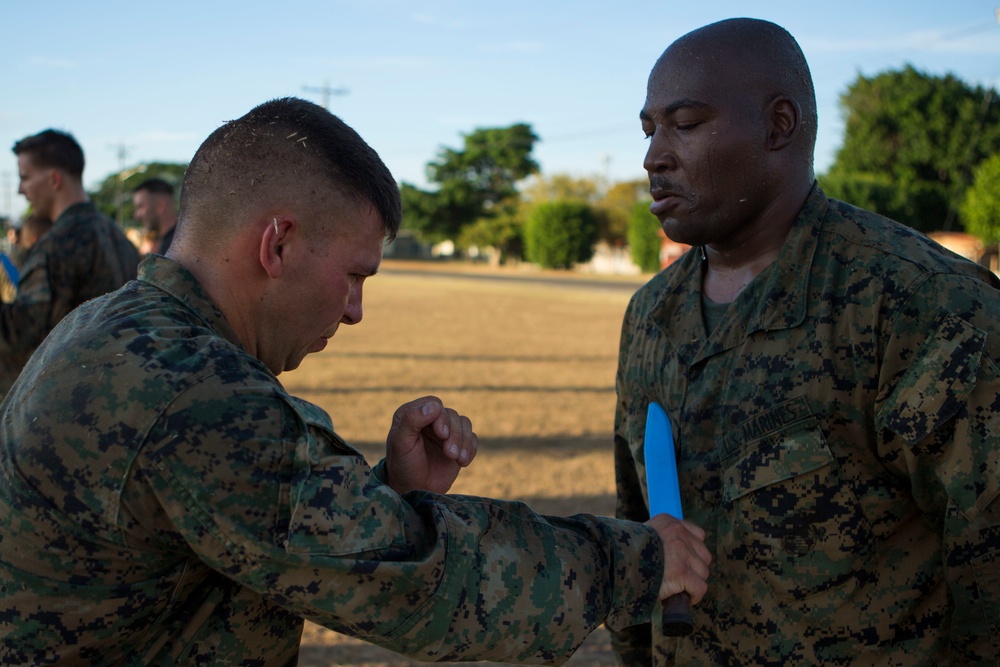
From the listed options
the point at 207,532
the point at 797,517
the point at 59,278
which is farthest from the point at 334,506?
the point at 59,278

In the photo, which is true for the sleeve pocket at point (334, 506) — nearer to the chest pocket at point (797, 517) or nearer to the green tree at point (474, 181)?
the chest pocket at point (797, 517)

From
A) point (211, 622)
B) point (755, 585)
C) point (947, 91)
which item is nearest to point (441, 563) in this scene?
point (211, 622)

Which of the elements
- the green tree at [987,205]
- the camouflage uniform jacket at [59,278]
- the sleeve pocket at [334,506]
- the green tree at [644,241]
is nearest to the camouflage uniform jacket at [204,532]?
the sleeve pocket at [334,506]

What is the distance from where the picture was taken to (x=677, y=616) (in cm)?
203

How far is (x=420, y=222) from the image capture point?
7456 cm

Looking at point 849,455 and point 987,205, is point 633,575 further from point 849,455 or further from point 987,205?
point 987,205

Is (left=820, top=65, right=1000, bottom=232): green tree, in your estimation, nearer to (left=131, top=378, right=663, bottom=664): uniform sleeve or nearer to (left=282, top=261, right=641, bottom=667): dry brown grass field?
(left=282, top=261, right=641, bottom=667): dry brown grass field

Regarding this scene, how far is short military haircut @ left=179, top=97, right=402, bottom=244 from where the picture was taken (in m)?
1.99

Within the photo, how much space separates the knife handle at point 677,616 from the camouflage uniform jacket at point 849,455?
40 cm

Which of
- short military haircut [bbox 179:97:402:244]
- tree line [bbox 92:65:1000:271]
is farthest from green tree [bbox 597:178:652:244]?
short military haircut [bbox 179:97:402:244]

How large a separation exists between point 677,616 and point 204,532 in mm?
Answer: 1018

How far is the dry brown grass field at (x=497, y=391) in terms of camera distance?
7.46 metres

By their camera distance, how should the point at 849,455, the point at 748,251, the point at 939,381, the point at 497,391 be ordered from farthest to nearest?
the point at 497,391 → the point at 748,251 → the point at 849,455 → the point at 939,381

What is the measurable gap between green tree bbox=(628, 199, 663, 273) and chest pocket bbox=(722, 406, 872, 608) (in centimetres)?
5120
